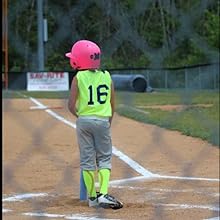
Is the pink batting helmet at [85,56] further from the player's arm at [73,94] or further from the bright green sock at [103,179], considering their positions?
→ the bright green sock at [103,179]

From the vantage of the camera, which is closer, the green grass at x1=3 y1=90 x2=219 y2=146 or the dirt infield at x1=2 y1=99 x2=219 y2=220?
the dirt infield at x1=2 y1=99 x2=219 y2=220

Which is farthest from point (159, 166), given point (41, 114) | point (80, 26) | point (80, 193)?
point (41, 114)

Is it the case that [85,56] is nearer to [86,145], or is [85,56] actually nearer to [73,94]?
[73,94]

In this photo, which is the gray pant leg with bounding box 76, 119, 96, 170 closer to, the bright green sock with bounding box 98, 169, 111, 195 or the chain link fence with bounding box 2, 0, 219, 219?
the bright green sock with bounding box 98, 169, 111, 195

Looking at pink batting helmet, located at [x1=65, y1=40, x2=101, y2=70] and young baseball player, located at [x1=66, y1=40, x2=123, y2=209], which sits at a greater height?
pink batting helmet, located at [x1=65, y1=40, x2=101, y2=70]

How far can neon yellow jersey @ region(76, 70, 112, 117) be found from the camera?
2332 millimetres

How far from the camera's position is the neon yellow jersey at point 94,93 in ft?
7.65

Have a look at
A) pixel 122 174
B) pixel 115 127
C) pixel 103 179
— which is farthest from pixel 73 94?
pixel 115 127

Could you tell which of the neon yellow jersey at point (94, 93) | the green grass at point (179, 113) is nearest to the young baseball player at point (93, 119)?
the neon yellow jersey at point (94, 93)

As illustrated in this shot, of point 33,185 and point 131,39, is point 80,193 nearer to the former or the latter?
point 33,185

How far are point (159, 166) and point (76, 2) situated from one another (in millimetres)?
2507

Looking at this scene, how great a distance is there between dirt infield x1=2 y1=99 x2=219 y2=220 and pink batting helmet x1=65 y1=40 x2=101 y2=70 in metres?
0.44

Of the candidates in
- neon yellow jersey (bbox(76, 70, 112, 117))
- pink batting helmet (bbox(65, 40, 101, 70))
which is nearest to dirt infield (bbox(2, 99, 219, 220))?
neon yellow jersey (bbox(76, 70, 112, 117))

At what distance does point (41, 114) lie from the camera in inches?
259
